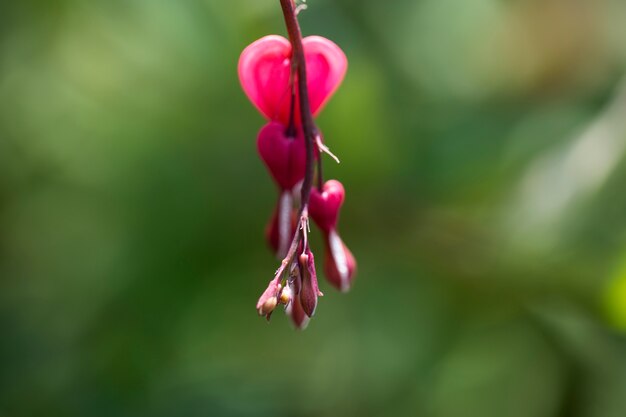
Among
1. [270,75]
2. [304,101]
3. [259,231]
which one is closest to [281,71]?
[270,75]

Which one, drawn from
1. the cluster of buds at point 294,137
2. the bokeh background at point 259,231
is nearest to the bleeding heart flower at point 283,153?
the cluster of buds at point 294,137

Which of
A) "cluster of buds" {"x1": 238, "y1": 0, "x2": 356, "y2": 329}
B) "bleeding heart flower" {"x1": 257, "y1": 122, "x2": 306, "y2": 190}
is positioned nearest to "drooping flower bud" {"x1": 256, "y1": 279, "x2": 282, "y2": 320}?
"cluster of buds" {"x1": 238, "y1": 0, "x2": 356, "y2": 329}

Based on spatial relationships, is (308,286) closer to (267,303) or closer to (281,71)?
(267,303)

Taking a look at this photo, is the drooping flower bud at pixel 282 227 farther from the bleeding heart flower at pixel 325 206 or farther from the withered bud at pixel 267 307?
the withered bud at pixel 267 307

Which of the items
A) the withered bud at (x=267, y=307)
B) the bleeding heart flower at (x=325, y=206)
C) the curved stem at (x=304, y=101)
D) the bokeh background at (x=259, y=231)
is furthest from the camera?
the bokeh background at (x=259, y=231)

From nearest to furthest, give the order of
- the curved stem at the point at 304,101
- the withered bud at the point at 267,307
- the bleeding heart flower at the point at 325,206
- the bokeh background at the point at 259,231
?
the withered bud at the point at 267,307 → the curved stem at the point at 304,101 → the bleeding heart flower at the point at 325,206 → the bokeh background at the point at 259,231

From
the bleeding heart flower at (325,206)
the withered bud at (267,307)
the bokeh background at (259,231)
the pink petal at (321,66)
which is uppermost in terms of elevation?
the pink petal at (321,66)
